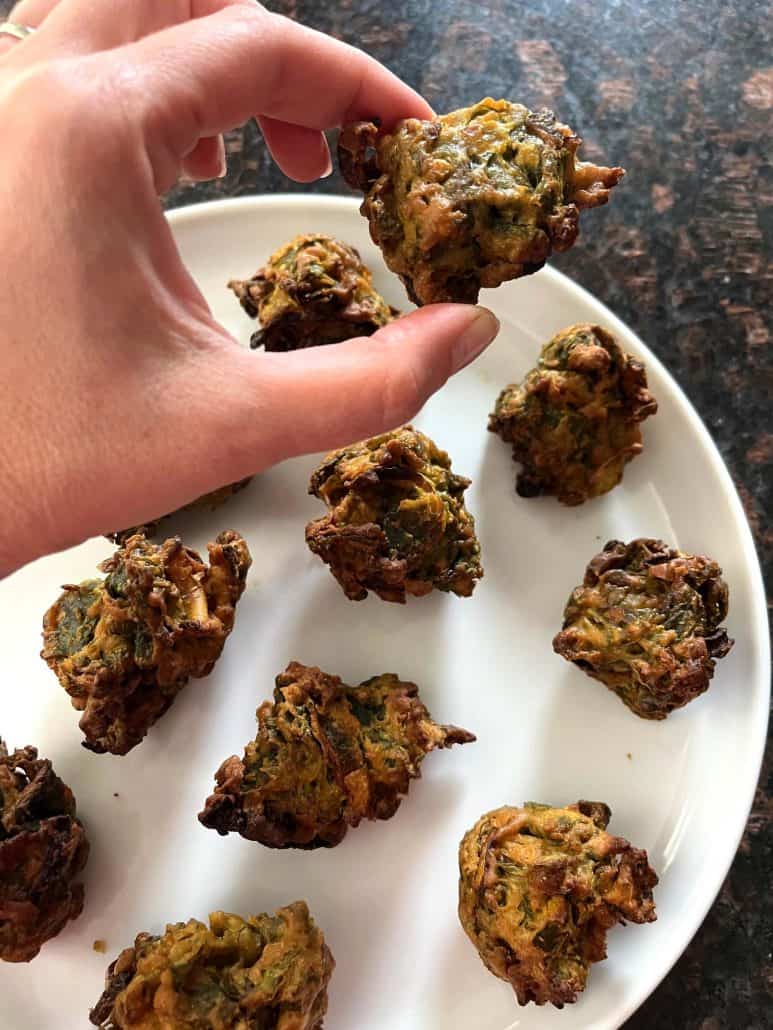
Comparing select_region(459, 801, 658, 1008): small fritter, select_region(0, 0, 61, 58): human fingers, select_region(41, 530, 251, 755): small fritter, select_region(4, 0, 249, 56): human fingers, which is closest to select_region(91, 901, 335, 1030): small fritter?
select_region(459, 801, 658, 1008): small fritter

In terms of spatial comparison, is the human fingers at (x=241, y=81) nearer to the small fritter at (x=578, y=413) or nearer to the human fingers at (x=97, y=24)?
the human fingers at (x=97, y=24)

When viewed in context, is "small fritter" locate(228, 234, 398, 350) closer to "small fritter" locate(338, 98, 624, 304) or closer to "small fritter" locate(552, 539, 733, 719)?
"small fritter" locate(338, 98, 624, 304)

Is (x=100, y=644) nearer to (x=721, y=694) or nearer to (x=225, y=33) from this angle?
(x=225, y=33)

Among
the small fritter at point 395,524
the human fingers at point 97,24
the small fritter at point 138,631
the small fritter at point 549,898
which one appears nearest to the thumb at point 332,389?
the small fritter at point 395,524

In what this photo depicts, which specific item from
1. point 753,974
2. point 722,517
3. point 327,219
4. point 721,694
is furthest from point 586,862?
point 327,219

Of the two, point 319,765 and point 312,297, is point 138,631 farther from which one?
point 312,297

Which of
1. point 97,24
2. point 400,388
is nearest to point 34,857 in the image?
point 400,388
